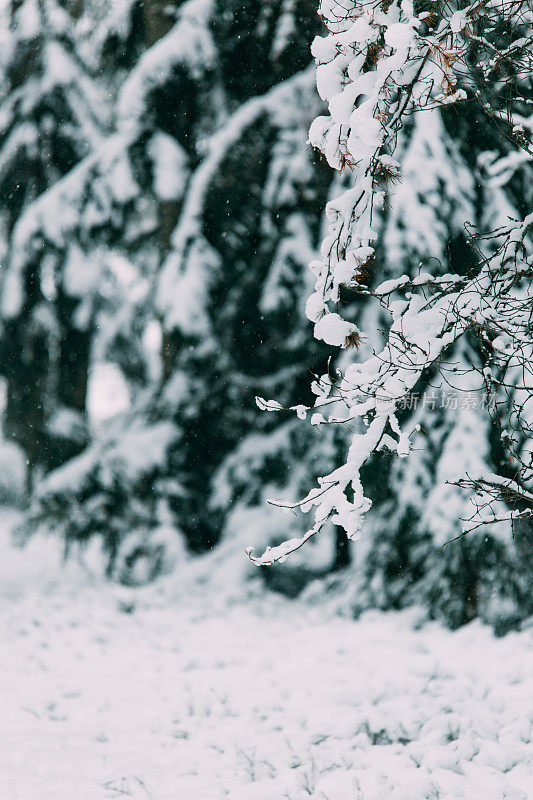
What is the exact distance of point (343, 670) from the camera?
5609 millimetres

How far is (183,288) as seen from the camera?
743 centimetres

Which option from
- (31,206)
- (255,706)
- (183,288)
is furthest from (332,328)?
(31,206)

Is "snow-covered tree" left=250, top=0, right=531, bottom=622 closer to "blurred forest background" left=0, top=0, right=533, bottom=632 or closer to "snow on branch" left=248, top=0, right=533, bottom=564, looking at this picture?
"snow on branch" left=248, top=0, right=533, bottom=564

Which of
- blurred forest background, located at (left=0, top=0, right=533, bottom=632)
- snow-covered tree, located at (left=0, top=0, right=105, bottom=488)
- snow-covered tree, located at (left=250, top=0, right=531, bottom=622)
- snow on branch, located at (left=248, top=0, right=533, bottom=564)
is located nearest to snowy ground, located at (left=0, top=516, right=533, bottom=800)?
blurred forest background, located at (left=0, top=0, right=533, bottom=632)

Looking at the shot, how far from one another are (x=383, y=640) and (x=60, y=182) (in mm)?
5541

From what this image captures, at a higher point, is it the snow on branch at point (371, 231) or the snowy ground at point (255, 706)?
the snow on branch at point (371, 231)

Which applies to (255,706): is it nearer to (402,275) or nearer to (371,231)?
(402,275)

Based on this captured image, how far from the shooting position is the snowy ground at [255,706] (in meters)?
3.76

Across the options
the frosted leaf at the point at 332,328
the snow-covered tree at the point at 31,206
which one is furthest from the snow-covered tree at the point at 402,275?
the snow-covered tree at the point at 31,206

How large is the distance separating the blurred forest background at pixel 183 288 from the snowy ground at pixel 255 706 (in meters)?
0.70

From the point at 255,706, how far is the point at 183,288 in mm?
3962

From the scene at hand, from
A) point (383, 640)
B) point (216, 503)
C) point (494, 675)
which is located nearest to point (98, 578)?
point (216, 503)

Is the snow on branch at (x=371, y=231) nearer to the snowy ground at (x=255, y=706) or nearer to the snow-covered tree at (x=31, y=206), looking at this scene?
the snowy ground at (x=255, y=706)

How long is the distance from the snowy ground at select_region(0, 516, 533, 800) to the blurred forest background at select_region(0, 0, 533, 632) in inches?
27.5
